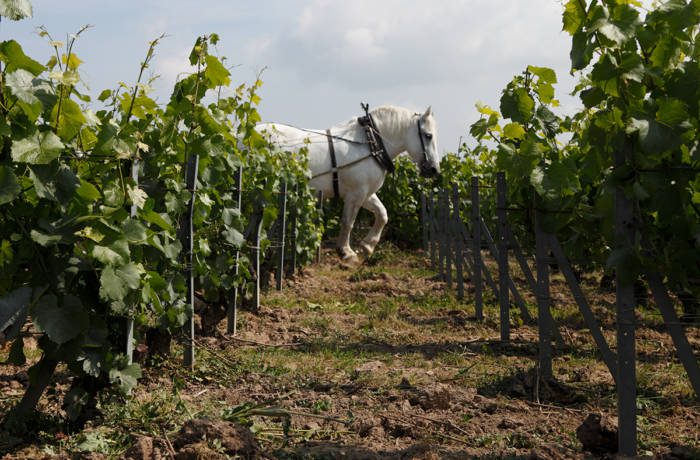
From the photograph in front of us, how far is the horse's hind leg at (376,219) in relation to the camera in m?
13.5

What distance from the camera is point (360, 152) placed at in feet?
41.5

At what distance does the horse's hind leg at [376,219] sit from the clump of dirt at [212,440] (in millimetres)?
10125

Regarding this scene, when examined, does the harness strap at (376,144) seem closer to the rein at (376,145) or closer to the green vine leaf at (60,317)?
the rein at (376,145)

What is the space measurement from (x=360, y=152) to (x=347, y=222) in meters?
1.16

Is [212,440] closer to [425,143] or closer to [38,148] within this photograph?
[38,148]

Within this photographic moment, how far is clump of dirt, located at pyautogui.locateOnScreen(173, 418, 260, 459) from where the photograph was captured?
10.6 ft

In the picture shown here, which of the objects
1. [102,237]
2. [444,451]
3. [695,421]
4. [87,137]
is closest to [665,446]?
[695,421]

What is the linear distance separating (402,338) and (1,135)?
4452mm

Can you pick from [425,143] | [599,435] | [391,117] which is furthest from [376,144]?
[599,435]

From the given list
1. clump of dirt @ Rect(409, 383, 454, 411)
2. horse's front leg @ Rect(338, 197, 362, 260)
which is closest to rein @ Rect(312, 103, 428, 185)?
horse's front leg @ Rect(338, 197, 362, 260)

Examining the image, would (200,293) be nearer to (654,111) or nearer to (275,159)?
(275,159)

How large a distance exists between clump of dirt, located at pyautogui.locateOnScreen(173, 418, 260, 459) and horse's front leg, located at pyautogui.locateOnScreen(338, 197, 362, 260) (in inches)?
376

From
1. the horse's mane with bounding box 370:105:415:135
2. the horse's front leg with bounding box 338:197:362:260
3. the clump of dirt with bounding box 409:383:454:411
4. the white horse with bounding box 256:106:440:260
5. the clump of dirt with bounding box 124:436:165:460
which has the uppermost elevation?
the horse's mane with bounding box 370:105:415:135

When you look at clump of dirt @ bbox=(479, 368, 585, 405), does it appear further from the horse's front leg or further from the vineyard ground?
the horse's front leg
